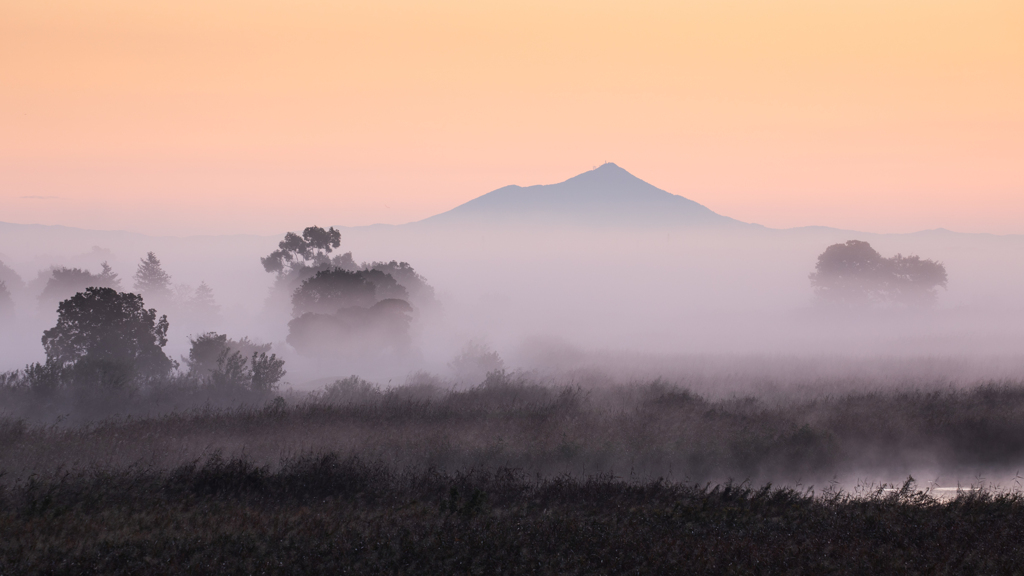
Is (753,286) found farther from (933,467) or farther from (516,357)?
(933,467)

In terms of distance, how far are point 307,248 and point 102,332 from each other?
126ft

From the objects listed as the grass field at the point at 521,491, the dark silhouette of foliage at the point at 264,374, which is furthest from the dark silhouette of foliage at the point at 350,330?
the grass field at the point at 521,491

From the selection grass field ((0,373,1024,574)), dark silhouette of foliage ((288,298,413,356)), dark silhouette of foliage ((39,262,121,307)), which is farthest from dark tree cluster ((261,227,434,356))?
dark silhouette of foliage ((39,262,121,307))

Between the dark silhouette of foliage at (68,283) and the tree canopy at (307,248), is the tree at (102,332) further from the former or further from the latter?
the dark silhouette of foliage at (68,283)

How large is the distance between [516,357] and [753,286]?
114 meters

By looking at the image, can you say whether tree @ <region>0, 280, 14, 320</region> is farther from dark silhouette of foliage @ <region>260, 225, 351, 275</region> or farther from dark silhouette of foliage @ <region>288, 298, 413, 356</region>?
dark silhouette of foliage @ <region>288, 298, 413, 356</region>

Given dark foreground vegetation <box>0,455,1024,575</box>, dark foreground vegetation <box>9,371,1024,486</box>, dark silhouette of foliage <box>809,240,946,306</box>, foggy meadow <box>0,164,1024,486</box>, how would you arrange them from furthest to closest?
1. dark silhouette of foliage <box>809,240,946,306</box>
2. foggy meadow <box>0,164,1024,486</box>
3. dark foreground vegetation <box>9,371,1024,486</box>
4. dark foreground vegetation <box>0,455,1024,575</box>

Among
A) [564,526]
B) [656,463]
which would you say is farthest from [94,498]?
[656,463]

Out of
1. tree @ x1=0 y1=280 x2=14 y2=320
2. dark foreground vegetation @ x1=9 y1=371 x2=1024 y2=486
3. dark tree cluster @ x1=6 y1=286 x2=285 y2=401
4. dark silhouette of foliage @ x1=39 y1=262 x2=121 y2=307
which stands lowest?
dark foreground vegetation @ x1=9 y1=371 x2=1024 y2=486

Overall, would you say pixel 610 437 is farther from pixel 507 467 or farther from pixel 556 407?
pixel 507 467

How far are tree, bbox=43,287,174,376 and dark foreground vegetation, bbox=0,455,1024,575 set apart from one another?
762 inches

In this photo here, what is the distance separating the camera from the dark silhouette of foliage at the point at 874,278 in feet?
241

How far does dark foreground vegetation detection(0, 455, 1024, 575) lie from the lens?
9773 millimetres

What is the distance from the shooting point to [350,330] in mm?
52469
